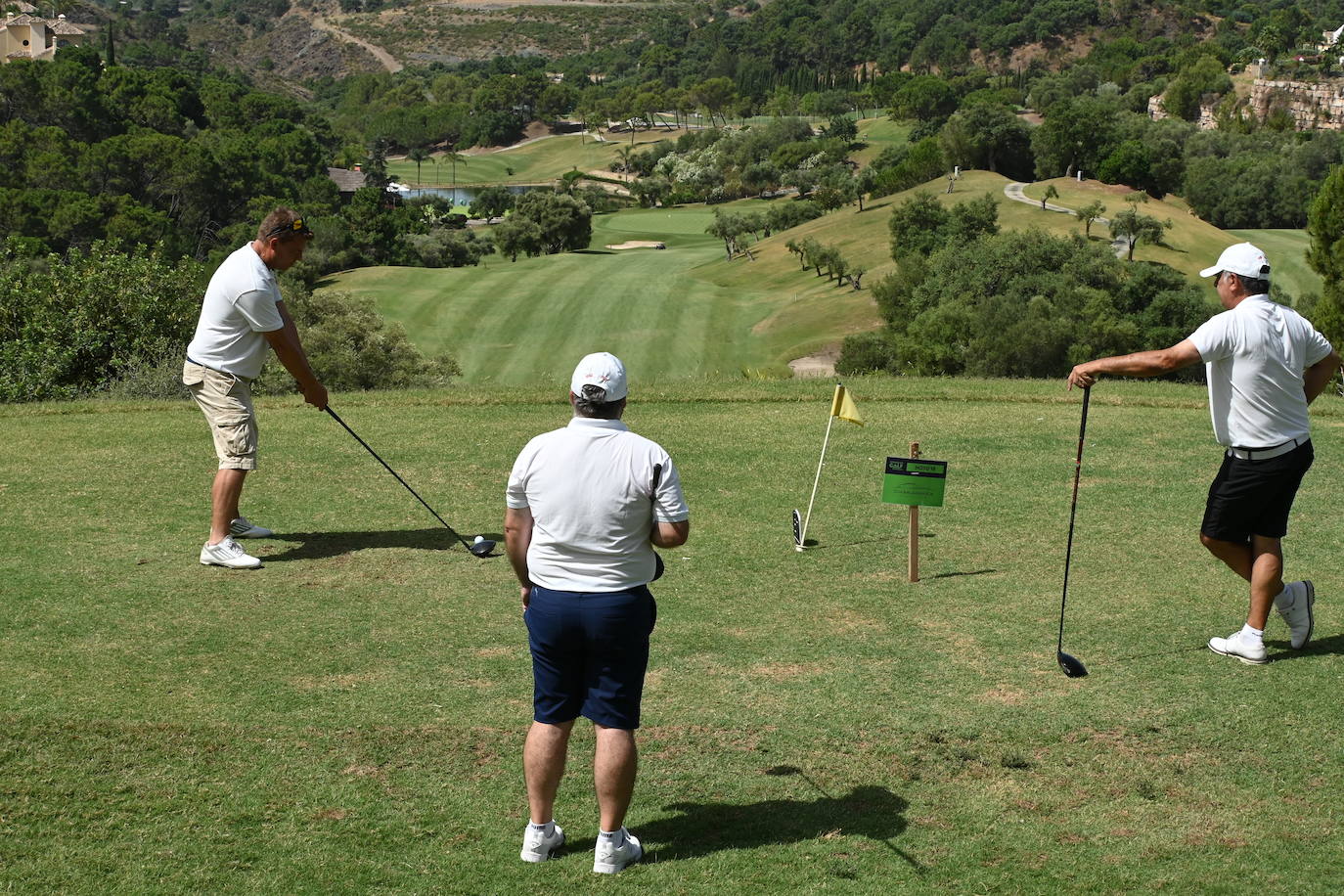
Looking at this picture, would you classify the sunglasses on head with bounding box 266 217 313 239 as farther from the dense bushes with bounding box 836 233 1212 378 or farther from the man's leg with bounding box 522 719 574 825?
the dense bushes with bounding box 836 233 1212 378

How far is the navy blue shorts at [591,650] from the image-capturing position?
5.54m

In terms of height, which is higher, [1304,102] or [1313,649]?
[1304,102]

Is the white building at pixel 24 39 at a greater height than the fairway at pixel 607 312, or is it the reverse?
the white building at pixel 24 39

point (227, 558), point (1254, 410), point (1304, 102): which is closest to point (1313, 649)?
point (1254, 410)

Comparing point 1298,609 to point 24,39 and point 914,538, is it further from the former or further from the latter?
point 24,39

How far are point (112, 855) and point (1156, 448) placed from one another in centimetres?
1160

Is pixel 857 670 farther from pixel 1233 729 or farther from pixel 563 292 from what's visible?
pixel 563 292

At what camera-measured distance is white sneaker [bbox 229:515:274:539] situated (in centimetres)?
1093

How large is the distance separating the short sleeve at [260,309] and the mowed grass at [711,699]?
1.81m

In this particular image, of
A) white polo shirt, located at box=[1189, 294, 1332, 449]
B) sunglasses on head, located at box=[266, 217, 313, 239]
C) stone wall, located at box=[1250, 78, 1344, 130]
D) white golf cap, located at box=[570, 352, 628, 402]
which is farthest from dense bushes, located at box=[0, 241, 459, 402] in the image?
stone wall, located at box=[1250, 78, 1344, 130]

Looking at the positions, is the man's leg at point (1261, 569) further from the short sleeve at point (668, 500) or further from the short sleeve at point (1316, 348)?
the short sleeve at point (668, 500)

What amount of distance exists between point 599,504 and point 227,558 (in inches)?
216

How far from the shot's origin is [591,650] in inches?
220

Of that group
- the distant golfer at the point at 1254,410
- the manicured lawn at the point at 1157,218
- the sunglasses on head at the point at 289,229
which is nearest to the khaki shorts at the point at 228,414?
the sunglasses on head at the point at 289,229
